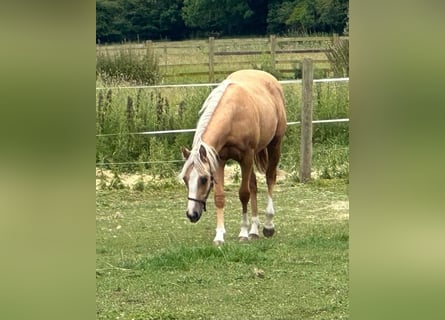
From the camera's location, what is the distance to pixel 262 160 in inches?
147

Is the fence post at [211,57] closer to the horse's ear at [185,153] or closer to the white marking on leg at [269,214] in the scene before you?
the horse's ear at [185,153]

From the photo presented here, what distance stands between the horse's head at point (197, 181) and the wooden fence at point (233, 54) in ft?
1.29

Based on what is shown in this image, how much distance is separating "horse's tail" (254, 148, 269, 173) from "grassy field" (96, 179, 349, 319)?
0.34ft

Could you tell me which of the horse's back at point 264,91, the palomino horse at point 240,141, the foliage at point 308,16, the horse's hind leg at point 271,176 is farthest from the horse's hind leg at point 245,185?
the foliage at point 308,16

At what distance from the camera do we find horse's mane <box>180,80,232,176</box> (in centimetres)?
347

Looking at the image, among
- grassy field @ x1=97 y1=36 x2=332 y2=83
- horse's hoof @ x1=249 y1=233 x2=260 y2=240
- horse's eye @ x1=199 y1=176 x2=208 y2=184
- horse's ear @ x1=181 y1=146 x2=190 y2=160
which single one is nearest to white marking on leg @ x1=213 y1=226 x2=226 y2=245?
horse's hoof @ x1=249 y1=233 x2=260 y2=240

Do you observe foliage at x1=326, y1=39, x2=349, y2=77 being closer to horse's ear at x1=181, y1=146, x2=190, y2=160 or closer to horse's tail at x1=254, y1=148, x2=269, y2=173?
horse's tail at x1=254, y1=148, x2=269, y2=173

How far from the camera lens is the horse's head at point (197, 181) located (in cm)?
343

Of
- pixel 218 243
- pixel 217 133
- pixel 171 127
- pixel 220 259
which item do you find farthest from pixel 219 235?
pixel 171 127

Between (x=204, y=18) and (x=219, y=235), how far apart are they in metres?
1.28

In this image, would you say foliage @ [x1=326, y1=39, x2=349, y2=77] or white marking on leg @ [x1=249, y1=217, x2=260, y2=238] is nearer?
foliage @ [x1=326, y1=39, x2=349, y2=77]
